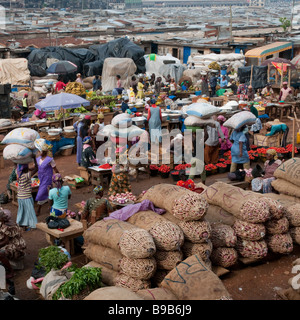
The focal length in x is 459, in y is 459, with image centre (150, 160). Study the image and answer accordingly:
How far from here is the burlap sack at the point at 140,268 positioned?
548 cm

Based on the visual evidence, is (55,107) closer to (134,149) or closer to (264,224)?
(134,149)

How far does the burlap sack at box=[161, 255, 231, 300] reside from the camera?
4.89 metres

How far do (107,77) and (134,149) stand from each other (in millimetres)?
12104

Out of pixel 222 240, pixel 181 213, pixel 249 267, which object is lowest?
pixel 249 267

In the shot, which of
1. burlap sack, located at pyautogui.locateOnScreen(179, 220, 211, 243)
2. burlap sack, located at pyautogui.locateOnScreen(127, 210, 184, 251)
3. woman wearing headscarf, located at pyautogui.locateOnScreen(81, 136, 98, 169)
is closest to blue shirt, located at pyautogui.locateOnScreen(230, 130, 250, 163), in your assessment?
woman wearing headscarf, located at pyautogui.locateOnScreen(81, 136, 98, 169)

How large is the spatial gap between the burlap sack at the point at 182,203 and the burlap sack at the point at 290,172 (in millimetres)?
2229

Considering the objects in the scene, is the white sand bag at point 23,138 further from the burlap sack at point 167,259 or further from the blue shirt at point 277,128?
the blue shirt at point 277,128

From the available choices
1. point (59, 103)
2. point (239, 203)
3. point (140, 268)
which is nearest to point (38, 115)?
point (59, 103)

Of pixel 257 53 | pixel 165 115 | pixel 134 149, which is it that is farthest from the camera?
pixel 257 53

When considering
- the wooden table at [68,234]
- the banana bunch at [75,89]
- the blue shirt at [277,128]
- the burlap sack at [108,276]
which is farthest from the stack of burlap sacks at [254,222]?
the banana bunch at [75,89]

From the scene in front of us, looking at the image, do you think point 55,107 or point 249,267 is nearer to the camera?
point 249,267
